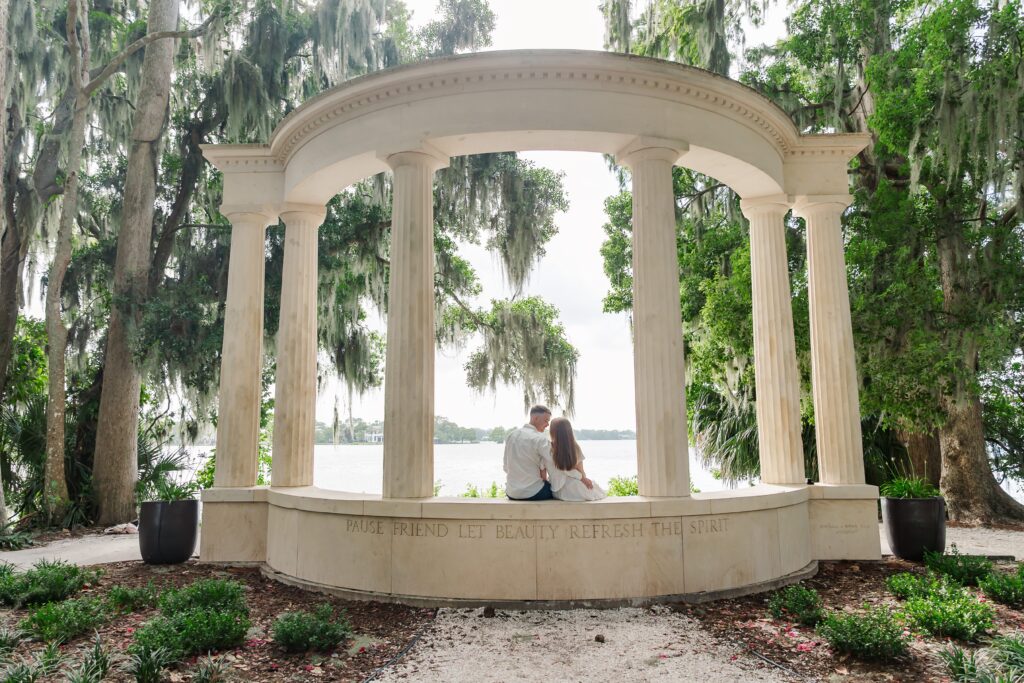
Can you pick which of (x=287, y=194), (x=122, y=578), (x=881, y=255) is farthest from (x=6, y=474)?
(x=881, y=255)

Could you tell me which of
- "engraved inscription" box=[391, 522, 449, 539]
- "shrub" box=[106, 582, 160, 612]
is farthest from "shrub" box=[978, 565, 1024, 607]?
"shrub" box=[106, 582, 160, 612]

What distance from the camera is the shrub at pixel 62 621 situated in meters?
6.82

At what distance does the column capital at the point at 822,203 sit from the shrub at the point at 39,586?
478 inches

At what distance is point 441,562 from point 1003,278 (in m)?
13.1

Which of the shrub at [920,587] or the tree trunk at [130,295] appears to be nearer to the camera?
the shrub at [920,587]

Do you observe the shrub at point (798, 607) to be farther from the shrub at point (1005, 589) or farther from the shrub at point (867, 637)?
the shrub at point (1005, 589)

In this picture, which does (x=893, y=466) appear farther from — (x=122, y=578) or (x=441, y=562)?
(x=122, y=578)

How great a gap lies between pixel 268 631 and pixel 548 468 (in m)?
3.70

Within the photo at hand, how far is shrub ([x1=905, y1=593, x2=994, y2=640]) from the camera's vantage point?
21.7 ft

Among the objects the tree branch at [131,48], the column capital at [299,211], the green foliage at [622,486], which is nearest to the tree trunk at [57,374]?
the tree branch at [131,48]

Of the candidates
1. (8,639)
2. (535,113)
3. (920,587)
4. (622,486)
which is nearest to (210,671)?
(8,639)

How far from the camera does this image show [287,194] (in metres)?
11.1

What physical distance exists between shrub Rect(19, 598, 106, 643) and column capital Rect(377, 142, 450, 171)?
6.56 m

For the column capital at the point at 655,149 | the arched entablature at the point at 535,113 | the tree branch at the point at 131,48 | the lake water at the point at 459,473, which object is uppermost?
the tree branch at the point at 131,48
